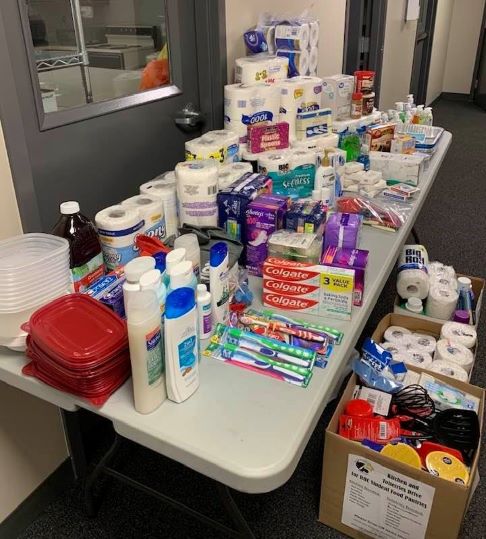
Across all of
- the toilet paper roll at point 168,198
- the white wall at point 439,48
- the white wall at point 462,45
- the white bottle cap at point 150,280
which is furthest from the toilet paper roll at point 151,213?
the white wall at point 462,45

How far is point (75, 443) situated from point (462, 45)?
7455 mm

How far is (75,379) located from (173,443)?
8.3 inches

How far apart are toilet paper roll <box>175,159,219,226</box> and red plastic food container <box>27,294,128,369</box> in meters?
0.40

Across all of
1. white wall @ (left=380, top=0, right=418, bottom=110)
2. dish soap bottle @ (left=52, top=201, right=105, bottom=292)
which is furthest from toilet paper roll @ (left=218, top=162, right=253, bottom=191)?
white wall @ (left=380, top=0, right=418, bottom=110)

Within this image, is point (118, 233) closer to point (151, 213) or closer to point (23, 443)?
point (151, 213)

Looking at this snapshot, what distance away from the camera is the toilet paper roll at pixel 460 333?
1.77 meters

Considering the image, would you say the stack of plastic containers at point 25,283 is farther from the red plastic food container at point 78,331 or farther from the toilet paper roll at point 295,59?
the toilet paper roll at point 295,59

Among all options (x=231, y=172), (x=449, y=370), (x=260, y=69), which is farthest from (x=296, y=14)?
(x=449, y=370)

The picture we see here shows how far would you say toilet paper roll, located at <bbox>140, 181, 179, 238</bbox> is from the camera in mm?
1336

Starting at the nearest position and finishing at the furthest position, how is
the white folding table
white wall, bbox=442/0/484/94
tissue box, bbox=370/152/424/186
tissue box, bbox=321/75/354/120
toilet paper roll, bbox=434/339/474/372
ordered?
the white folding table
toilet paper roll, bbox=434/339/474/372
tissue box, bbox=370/152/424/186
tissue box, bbox=321/75/354/120
white wall, bbox=442/0/484/94

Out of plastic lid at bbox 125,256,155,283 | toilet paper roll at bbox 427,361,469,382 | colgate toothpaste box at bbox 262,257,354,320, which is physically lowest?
toilet paper roll at bbox 427,361,469,382

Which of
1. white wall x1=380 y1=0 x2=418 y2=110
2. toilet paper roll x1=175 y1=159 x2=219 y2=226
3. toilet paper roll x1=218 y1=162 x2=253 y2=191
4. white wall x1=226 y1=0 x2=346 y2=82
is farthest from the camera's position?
white wall x1=380 y1=0 x2=418 y2=110

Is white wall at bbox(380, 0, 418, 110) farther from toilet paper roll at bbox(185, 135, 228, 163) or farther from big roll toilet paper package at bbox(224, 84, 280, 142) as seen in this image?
toilet paper roll at bbox(185, 135, 228, 163)

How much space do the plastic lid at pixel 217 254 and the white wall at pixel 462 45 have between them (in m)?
7.26
